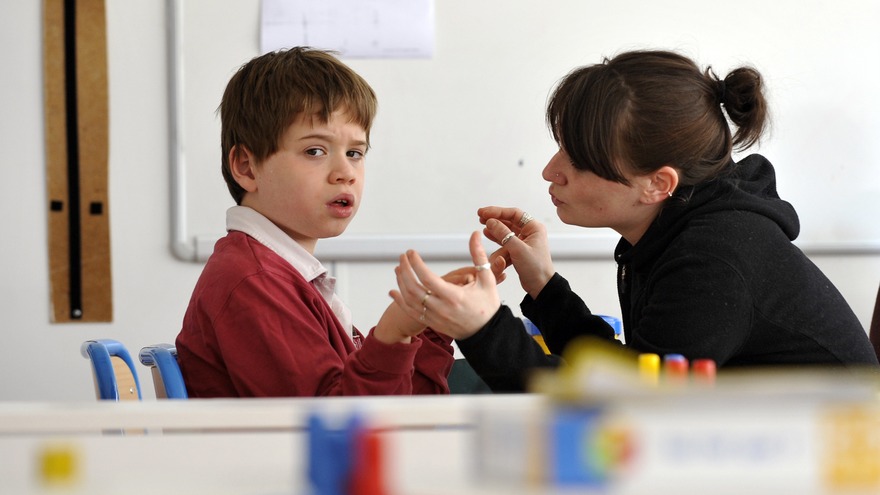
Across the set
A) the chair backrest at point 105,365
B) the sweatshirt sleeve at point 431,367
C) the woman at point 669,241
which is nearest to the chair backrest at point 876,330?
the woman at point 669,241

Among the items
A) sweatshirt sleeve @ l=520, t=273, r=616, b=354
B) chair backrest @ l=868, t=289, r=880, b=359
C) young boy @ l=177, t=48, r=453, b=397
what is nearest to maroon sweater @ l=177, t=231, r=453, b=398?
young boy @ l=177, t=48, r=453, b=397

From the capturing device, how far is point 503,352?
1.03 meters

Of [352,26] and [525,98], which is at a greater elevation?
[352,26]

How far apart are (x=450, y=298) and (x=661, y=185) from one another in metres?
0.44

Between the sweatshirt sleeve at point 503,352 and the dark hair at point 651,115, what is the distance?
31 centimetres

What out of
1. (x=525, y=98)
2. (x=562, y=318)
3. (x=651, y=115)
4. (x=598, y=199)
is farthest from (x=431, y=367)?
(x=525, y=98)

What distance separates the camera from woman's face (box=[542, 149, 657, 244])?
130 centimetres

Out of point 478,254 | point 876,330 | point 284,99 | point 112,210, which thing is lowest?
point 876,330

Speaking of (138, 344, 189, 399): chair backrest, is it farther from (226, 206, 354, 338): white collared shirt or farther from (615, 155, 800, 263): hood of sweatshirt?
(615, 155, 800, 263): hood of sweatshirt

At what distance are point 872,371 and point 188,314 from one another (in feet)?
2.53

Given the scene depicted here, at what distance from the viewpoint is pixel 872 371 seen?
3.75 ft

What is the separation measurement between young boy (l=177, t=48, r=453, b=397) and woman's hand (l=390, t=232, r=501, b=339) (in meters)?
0.04

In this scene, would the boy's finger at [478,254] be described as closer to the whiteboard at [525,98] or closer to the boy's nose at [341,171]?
the boy's nose at [341,171]

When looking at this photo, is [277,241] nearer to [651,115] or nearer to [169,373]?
[169,373]
